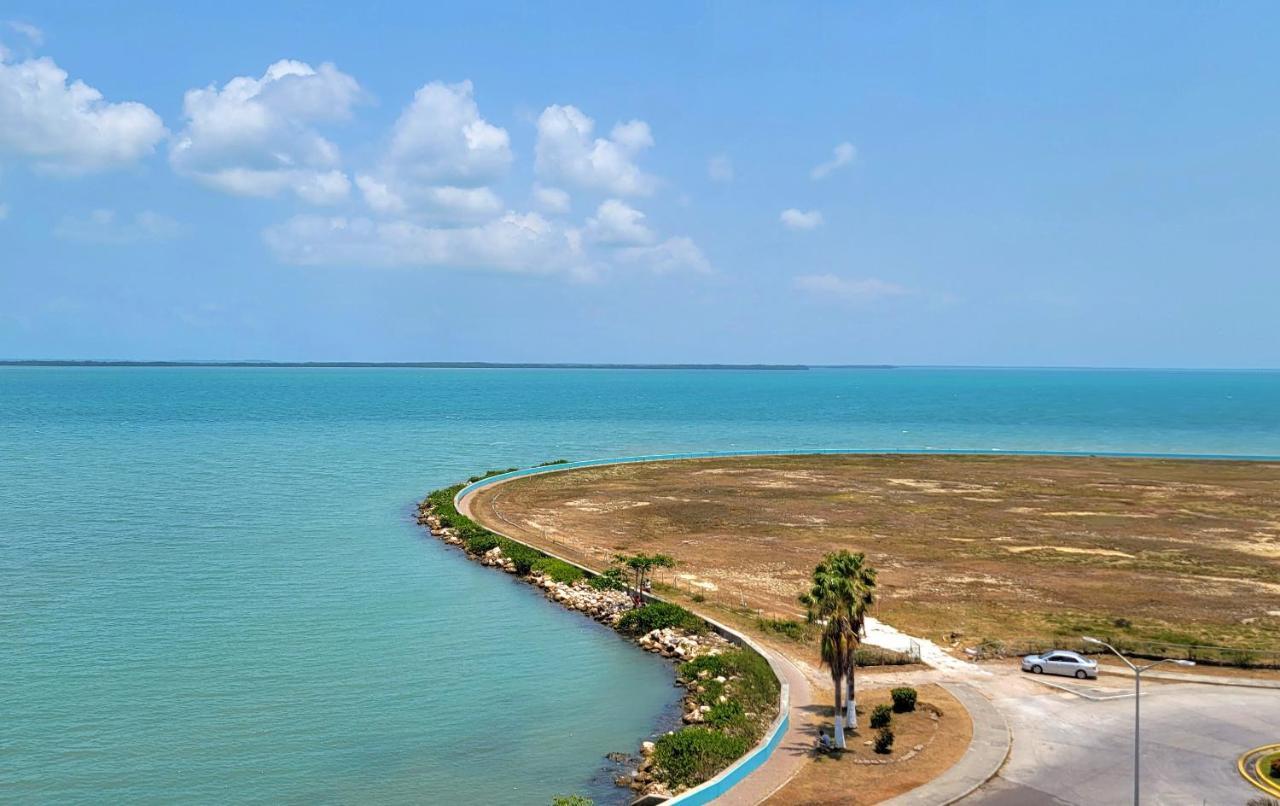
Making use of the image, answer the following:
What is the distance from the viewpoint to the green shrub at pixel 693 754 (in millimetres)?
30406

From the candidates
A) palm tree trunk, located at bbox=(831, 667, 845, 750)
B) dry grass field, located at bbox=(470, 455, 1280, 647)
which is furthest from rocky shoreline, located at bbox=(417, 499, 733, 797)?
palm tree trunk, located at bbox=(831, 667, 845, 750)

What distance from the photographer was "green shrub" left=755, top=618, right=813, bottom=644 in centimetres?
4588

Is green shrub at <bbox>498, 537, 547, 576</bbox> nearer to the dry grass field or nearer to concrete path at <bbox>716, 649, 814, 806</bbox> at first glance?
the dry grass field

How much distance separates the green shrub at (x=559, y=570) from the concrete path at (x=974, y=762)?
27.4 m

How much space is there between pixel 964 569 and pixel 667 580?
22126mm

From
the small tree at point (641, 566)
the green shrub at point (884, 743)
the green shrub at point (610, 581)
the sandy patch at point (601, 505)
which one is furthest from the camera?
the sandy patch at point (601, 505)

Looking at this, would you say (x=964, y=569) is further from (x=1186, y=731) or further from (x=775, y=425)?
(x=775, y=425)

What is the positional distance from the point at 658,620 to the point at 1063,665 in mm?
20648

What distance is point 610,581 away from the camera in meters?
54.6

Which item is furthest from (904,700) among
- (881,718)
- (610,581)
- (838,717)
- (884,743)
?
(610,581)

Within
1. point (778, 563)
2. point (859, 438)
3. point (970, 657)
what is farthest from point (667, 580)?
point (859, 438)

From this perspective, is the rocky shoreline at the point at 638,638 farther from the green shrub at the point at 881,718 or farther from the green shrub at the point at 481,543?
the green shrub at the point at 881,718

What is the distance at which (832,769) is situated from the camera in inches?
1184

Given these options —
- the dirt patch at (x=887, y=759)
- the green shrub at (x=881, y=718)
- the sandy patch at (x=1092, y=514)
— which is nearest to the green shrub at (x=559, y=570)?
the dirt patch at (x=887, y=759)
